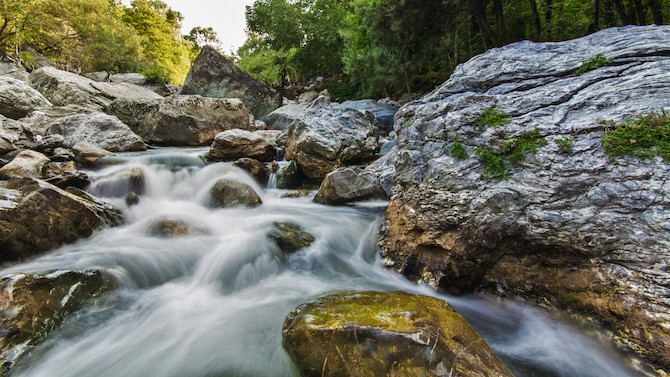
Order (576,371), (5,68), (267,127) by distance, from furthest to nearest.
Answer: (267,127) < (5,68) < (576,371)

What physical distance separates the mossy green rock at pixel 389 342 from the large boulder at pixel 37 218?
381 centimetres

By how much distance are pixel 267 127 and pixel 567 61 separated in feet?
46.6

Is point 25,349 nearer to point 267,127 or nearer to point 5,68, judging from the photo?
point 267,127

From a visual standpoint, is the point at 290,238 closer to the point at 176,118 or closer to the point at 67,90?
the point at 176,118

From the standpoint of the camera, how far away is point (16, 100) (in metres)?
9.57

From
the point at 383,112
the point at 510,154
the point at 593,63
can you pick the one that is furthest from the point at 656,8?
the point at 510,154

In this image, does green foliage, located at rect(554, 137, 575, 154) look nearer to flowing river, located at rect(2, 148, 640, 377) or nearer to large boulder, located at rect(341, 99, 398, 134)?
flowing river, located at rect(2, 148, 640, 377)

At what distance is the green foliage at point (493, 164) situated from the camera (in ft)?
11.2

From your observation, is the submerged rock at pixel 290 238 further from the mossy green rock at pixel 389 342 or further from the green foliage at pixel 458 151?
the green foliage at pixel 458 151

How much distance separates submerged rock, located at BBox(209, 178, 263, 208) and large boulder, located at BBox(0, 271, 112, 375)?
3175mm

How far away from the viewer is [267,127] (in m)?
16.5

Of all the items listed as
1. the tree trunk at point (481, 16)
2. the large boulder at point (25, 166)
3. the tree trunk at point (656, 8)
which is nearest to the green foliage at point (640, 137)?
the tree trunk at point (481, 16)

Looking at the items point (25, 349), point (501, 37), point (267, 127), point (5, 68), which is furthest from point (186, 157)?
point (5, 68)

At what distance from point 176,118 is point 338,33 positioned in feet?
60.4
